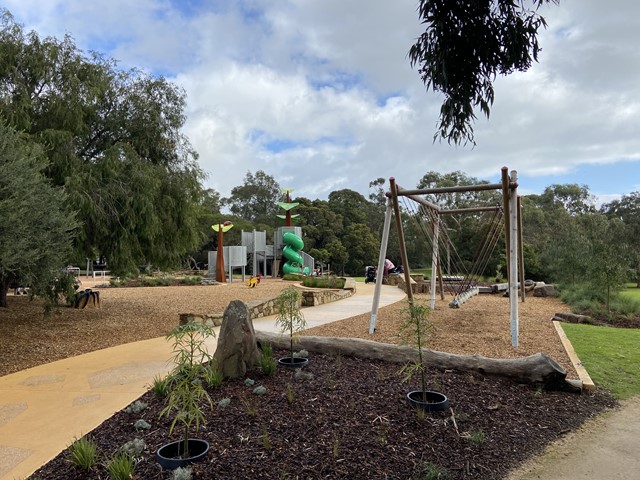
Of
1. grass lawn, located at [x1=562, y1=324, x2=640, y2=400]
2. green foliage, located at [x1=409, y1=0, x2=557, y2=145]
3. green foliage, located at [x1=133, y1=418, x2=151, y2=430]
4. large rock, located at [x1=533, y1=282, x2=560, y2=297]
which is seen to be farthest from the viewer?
large rock, located at [x1=533, y1=282, x2=560, y2=297]

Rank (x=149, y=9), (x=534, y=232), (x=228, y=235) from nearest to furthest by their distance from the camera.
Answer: (x=149, y=9) < (x=534, y=232) < (x=228, y=235)

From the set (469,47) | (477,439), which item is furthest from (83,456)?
(469,47)

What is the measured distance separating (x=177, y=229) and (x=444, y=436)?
793cm

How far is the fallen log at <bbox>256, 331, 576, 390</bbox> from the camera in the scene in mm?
4488

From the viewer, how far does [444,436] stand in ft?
10.9

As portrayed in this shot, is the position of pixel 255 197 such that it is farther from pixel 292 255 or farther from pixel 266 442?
pixel 266 442

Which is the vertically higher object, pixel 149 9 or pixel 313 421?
pixel 149 9

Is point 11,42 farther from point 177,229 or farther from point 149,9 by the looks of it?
point 149,9

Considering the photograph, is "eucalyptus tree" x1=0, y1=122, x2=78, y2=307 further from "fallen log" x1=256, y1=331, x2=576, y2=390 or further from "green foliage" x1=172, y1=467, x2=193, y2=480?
"green foliage" x1=172, y1=467, x2=193, y2=480

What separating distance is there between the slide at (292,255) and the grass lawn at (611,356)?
57.2 feet

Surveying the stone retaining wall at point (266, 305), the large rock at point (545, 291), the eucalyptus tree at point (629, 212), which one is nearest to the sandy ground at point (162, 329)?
the stone retaining wall at point (266, 305)

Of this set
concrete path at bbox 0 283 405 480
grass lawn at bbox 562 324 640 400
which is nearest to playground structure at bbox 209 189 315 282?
concrete path at bbox 0 283 405 480

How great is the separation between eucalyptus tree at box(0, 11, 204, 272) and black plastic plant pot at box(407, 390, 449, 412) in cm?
605

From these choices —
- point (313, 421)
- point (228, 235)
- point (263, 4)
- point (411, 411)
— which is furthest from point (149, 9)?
point (228, 235)
